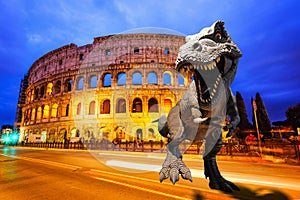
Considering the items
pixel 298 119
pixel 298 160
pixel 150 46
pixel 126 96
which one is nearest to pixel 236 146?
pixel 298 160

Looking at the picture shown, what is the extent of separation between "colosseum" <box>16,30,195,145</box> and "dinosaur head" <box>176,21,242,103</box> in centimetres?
2309

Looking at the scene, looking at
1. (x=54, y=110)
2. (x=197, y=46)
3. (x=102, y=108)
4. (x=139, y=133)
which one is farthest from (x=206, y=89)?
(x=54, y=110)

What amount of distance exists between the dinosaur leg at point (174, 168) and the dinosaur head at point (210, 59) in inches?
27.9

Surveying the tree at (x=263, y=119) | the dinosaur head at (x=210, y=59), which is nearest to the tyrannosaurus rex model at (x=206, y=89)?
the dinosaur head at (x=210, y=59)

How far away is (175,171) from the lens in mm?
1708

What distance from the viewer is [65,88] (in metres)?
31.5

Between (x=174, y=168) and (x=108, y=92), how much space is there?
1047 inches

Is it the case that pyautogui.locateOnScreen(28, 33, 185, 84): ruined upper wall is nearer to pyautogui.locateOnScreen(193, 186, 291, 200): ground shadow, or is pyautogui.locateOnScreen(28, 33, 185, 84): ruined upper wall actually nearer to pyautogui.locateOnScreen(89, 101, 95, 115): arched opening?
pyautogui.locateOnScreen(89, 101, 95, 115): arched opening

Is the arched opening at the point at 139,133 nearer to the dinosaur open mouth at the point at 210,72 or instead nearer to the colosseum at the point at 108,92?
the colosseum at the point at 108,92

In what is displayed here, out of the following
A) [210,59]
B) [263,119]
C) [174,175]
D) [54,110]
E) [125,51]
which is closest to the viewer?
[210,59]

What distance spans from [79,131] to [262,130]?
2957 centimetres

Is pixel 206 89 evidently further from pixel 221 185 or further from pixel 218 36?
pixel 221 185

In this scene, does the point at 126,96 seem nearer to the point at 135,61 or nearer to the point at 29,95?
the point at 135,61

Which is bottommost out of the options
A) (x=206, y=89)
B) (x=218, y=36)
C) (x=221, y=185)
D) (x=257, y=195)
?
(x=257, y=195)
